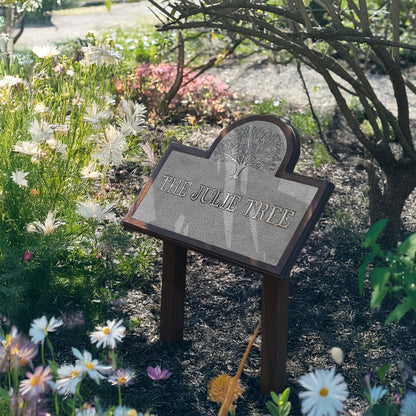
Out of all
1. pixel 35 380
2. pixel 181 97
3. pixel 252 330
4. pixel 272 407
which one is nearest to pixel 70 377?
pixel 35 380

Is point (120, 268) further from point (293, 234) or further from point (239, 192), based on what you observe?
point (293, 234)

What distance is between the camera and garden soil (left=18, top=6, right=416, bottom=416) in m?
2.68

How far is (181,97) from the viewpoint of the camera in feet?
17.1

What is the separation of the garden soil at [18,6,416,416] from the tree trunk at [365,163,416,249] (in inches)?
6.8

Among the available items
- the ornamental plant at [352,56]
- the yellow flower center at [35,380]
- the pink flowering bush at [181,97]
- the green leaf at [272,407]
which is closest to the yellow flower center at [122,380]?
the yellow flower center at [35,380]

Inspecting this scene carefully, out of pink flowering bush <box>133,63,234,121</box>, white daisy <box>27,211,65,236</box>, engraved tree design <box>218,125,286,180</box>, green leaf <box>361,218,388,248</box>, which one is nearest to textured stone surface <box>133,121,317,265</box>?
engraved tree design <box>218,125,286,180</box>

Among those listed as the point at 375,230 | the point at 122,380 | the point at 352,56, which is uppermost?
the point at 352,56

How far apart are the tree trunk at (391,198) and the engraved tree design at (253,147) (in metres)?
1.06

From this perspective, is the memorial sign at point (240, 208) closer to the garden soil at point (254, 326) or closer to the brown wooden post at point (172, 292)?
the brown wooden post at point (172, 292)

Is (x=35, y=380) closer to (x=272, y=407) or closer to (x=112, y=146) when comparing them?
(x=272, y=407)

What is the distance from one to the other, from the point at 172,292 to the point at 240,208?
0.56 m

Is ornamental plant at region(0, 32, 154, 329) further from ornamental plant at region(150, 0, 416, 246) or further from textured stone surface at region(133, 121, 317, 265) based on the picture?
ornamental plant at region(150, 0, 416, 246)

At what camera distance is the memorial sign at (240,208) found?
2361 mm

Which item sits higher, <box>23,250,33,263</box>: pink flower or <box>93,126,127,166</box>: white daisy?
<box>93,126,127,166</box>: white daisy
